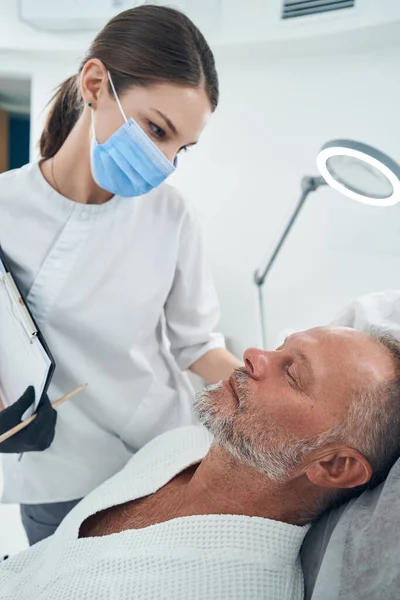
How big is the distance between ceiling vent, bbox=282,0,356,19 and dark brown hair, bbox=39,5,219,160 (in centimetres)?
95

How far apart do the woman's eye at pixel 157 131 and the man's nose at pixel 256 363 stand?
1.74ft

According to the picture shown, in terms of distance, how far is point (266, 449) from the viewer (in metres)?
1.05

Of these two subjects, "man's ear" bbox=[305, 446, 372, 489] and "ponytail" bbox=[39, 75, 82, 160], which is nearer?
"man's ear" bbox=[305, 446, 372, 489]

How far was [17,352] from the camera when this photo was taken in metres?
1.19

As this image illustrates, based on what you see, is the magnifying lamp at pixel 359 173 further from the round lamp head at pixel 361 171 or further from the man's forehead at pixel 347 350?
the man's forehead at pixel 347 350

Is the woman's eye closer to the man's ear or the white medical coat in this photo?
the white medical coat

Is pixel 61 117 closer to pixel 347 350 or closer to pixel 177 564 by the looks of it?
pixel 347 350

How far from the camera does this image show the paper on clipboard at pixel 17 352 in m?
1.06

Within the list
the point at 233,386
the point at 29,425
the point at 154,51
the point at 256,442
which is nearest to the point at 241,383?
the point at 233,386

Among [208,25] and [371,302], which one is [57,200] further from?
[208,25]

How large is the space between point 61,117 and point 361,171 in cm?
78

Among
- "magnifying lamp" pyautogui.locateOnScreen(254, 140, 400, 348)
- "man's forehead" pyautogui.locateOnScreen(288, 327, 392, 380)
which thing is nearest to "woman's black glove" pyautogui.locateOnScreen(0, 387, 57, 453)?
"man's forehead" pyautogui.locateOnScreen(288, 327, 392, 380)

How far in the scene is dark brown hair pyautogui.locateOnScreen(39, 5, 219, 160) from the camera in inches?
43.4

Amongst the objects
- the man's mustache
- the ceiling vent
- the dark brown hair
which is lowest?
the man's mustache
